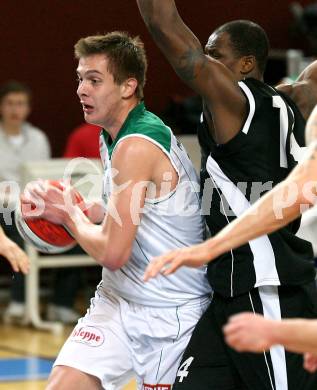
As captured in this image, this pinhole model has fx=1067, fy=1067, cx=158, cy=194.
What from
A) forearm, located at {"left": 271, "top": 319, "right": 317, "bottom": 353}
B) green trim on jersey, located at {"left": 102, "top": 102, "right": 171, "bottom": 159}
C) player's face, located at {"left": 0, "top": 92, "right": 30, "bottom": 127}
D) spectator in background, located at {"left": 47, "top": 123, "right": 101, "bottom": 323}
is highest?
green trim on jersey, located at {"left": 102, "top": 102, "right": 171, "bottom": 159}

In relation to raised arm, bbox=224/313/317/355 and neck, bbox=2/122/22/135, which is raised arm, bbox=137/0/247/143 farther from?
neck, bbox=2/122/22/135

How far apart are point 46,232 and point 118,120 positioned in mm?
564

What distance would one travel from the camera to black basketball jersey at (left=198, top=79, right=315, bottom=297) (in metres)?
4.32

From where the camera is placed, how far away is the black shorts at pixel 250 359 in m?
4.30

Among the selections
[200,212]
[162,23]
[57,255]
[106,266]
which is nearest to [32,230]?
[106,266]

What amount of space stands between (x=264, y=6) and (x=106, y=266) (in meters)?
7.46

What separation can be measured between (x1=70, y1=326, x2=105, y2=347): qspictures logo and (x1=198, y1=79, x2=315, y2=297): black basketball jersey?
0.53 metres

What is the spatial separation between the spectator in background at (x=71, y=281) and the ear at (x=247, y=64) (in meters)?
4.60

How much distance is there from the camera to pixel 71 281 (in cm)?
915

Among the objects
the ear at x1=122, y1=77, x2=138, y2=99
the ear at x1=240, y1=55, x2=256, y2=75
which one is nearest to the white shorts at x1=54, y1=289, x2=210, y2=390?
the ear at x1=122, y1=77, x2=138, y2=99

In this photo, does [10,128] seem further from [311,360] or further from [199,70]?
[311,360]

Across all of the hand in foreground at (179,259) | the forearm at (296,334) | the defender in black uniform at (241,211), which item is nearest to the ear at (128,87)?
the defender in black uniform at (241,211)

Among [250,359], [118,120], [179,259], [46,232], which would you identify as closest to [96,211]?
[46,232]

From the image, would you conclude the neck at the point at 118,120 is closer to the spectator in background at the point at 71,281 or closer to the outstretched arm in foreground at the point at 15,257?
the outstretched arm in foreground at the point at 15,257
